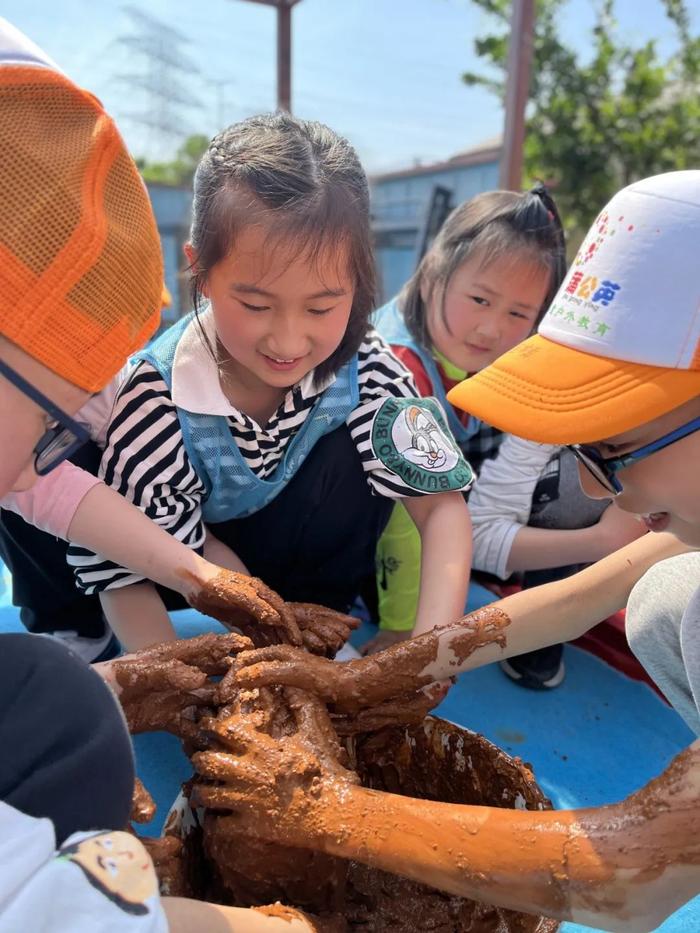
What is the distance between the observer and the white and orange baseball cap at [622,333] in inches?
35.0

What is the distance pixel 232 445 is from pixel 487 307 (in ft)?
2.77

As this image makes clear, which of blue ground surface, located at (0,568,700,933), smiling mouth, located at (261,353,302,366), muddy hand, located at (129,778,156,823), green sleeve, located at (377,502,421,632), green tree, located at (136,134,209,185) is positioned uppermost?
smiling mouth, located at (261,353,302,366)

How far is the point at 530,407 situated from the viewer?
38.5 inches

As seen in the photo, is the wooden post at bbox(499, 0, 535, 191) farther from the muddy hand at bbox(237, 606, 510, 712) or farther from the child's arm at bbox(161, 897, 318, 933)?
the child's arm at bbox(161, 897, 318, 933)

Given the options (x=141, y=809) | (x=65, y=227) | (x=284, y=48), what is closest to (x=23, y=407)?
(x=65, y=227)

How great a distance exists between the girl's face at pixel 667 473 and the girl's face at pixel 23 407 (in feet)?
2.19

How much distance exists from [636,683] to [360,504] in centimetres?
88

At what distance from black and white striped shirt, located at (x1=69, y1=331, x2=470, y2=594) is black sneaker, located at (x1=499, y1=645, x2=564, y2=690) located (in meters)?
0.57

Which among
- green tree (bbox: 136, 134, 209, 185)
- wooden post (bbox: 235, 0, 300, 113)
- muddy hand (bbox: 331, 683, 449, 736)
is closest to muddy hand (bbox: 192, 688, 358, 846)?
muddy hand (bbox: 331, 683, 449, 736)

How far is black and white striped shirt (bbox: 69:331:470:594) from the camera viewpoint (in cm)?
151

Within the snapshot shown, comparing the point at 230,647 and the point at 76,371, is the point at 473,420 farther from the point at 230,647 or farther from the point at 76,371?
the point at 76,371

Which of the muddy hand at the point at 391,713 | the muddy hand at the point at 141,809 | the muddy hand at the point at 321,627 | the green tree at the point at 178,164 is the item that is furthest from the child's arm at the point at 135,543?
the green tree at the point at 178,164

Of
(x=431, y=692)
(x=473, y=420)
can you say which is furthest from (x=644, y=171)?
(x=431, y=692)

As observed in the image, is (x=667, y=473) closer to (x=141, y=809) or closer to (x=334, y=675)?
(x=334, y=675)
